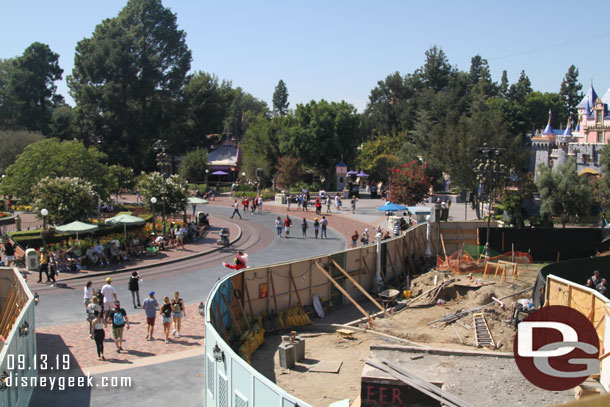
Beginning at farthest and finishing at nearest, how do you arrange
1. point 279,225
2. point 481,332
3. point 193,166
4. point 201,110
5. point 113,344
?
point 201,110
point 193,166
point 279,225
point 481,332
point 113,344

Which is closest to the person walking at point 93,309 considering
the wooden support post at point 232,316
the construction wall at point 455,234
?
the wooden support post at point 232,316

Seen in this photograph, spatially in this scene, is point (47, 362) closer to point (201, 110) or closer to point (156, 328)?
point (156, 328)

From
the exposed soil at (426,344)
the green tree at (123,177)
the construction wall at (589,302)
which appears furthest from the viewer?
the green tree at (123,177)

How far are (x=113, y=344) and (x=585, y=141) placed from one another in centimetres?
7133

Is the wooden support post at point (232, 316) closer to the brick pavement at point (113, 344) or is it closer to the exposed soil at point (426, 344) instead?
the exposed soil at point (426, 344)

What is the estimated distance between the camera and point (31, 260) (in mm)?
25062

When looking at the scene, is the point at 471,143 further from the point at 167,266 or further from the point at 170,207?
the point at 167,266

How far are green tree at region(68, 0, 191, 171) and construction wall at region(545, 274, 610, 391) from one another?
6174 centimetres

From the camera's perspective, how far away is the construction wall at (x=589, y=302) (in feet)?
45.2

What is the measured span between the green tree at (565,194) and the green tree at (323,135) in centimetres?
2507

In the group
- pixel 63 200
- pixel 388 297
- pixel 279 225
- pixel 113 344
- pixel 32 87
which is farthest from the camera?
pixel 32 87

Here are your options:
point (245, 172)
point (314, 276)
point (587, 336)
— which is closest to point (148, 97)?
point (245, 172)

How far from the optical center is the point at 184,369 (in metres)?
14.9

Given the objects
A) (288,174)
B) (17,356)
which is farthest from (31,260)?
(288,174)
